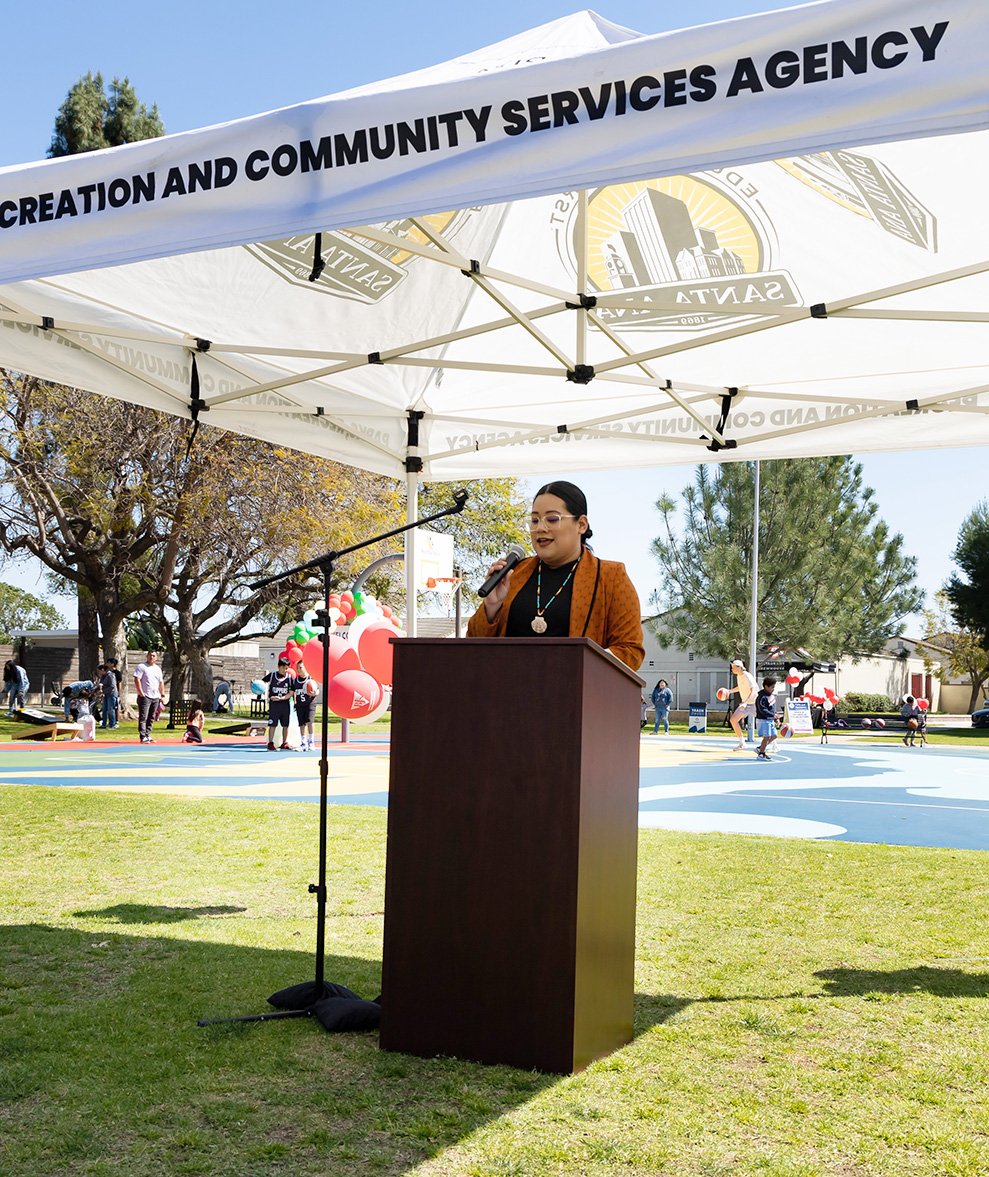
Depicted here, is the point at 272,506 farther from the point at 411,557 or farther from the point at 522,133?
the point at 522,133

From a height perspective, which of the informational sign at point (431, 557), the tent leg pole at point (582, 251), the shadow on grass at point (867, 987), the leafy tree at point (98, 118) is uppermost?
the leafy tree at point (98, 118)

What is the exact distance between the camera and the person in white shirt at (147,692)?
76.4ft

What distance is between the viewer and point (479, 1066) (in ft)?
11.6

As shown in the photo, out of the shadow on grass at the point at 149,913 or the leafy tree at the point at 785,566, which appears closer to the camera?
the shadow on grass at the point at 149,913

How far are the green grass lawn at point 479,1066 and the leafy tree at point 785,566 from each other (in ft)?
137

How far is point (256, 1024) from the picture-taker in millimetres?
4059

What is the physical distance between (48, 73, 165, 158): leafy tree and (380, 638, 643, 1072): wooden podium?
35.1 meters

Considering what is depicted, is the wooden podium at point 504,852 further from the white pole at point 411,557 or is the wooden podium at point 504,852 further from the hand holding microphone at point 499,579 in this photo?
the white pole at point 411,557

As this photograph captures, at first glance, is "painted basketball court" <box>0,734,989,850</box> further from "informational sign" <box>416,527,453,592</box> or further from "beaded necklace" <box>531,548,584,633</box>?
"beaded necklace" <box>531,548,584,633</box>

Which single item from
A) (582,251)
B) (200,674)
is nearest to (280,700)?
(200,674)

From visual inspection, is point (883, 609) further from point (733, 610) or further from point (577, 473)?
point (577, 473)

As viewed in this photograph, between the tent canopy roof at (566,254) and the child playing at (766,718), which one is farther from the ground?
the tent canopy roof at (566,254)

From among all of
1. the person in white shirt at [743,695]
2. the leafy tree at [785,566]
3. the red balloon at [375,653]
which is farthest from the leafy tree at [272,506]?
the leafy tree at [785,566]

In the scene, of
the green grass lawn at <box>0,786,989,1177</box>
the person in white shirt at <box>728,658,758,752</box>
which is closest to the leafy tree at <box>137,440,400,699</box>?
the person in white shirt at <box>728,658,758,752</box>
